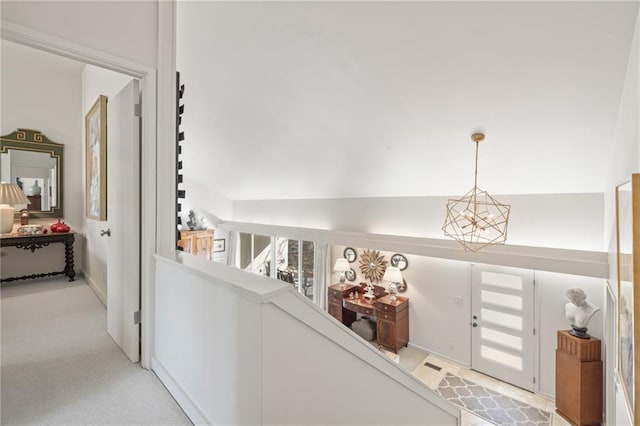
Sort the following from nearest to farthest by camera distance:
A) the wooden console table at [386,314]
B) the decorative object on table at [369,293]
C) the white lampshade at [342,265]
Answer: the wooden console table at [386,314] → the decorative object on table at [369,293] → the white lampshade at [342,265]

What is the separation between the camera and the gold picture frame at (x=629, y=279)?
1136 mm

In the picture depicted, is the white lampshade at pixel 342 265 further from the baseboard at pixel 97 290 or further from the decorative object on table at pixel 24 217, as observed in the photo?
the decorative object on table at pixel 24 217

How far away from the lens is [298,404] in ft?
3.03

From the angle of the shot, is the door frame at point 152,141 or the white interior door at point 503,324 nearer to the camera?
the door frame at point 152,141

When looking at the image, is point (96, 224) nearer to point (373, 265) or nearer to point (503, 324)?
point (373, 265)

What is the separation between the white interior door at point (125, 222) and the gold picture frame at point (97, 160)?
0.45 m

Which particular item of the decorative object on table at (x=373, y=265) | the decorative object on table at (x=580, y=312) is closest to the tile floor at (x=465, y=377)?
the decorative object on table at (x=580, y=312)

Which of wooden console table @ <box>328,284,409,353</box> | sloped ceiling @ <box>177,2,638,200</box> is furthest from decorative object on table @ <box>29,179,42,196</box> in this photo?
wooden console table @ <box>328,284,409,353</box>

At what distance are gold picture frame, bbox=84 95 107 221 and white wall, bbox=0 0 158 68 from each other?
3.24ft

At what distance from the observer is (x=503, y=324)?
4105mm

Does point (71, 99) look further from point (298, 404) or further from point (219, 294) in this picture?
point (298, 404)

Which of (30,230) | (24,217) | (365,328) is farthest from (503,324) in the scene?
(24,217)

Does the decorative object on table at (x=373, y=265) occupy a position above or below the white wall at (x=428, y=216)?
below

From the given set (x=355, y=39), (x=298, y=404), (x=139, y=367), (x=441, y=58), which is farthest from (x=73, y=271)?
(x=441, y=58)
